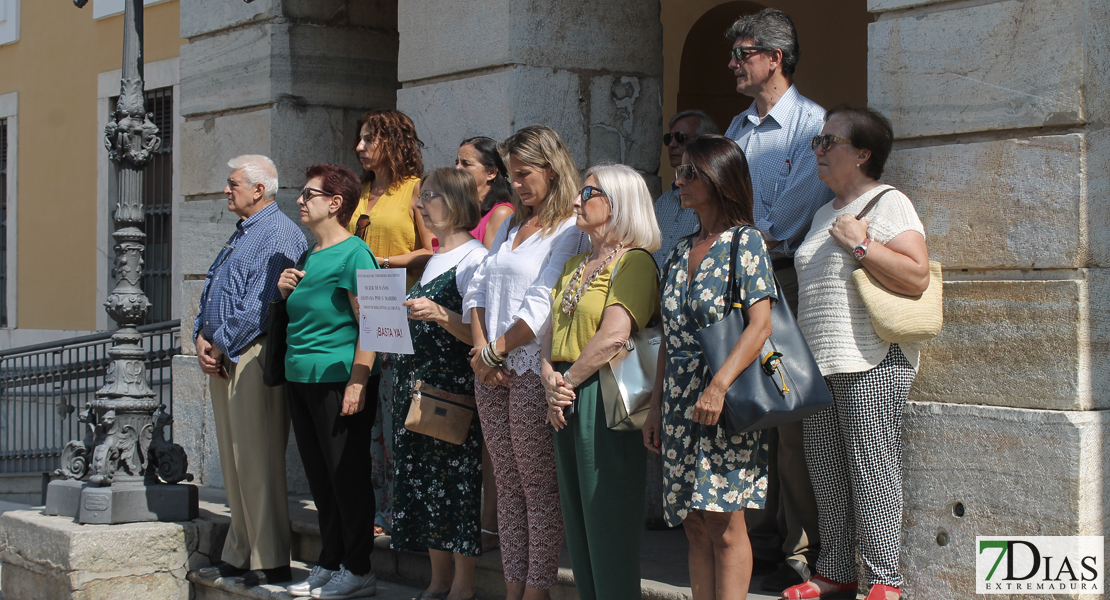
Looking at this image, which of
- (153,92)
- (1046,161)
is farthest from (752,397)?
(153,92)

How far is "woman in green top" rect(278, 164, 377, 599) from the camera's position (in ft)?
15.2

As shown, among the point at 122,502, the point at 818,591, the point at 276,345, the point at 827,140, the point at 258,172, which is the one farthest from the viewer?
the point at 122,502

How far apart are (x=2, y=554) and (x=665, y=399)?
13.8ft

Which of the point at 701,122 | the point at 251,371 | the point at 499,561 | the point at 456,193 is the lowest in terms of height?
the point at 499,561

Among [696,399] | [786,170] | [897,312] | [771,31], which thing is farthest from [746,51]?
[696,399]

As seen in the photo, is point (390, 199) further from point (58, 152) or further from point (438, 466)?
point (58, 152)

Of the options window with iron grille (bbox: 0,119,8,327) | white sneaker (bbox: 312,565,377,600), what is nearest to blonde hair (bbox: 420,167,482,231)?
white sneaker (bbox: 312,565,377,600)

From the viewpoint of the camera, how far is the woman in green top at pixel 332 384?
4629 millimetres

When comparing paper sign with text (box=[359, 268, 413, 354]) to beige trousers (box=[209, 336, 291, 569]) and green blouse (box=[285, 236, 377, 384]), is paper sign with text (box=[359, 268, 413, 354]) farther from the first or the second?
beige trousers (box=[209, 336, 291, 569])

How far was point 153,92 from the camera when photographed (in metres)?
10.6

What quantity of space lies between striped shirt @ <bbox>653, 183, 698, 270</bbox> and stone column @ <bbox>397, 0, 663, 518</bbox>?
71 cm

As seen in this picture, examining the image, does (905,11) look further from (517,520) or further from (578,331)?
(517,520)

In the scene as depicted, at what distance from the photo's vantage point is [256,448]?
4.93 metres

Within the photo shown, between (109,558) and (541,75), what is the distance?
312 cm
